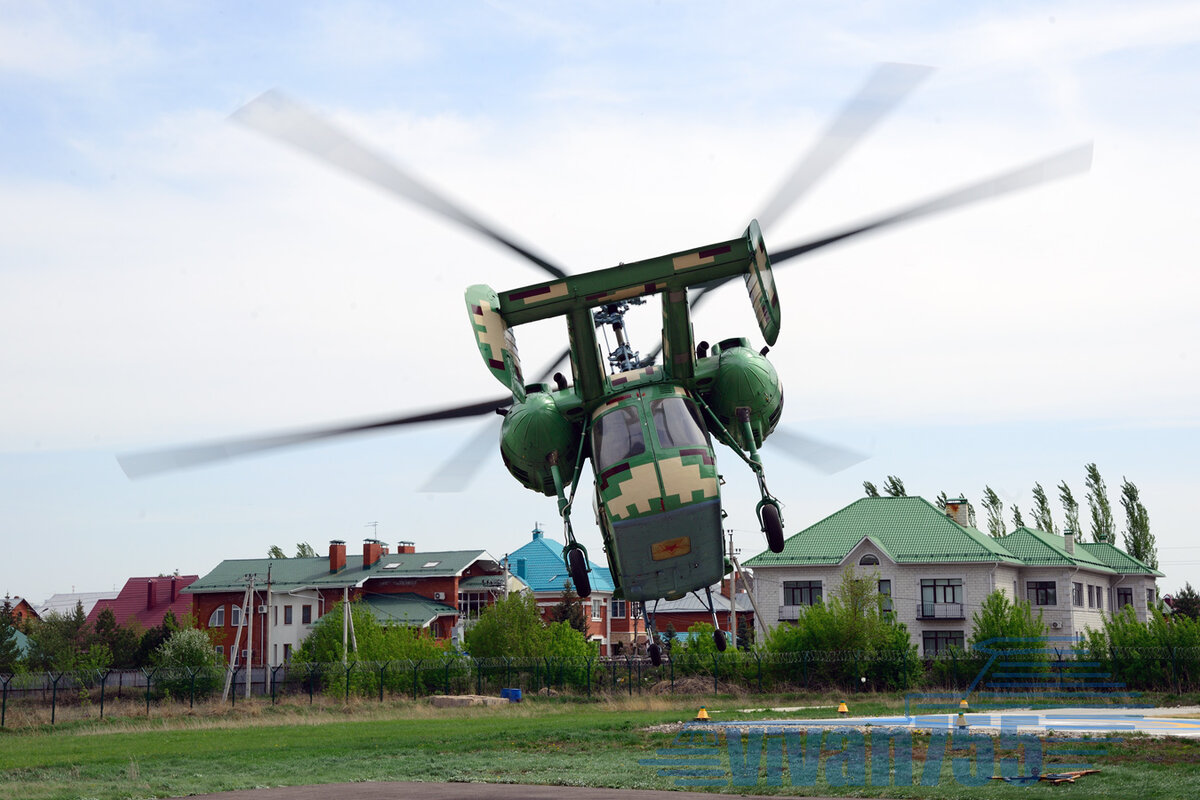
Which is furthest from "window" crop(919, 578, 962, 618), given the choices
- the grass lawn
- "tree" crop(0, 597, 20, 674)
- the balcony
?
"tree" crop(0, 597, 20, 674)

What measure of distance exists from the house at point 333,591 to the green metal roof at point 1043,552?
34.6 m

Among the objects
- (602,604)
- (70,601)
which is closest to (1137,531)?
(602,604)

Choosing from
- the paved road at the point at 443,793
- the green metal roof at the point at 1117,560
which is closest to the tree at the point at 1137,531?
the green metal roof at the point at 1117,560

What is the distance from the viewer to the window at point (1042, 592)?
68.4m

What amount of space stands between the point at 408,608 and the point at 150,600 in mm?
27645

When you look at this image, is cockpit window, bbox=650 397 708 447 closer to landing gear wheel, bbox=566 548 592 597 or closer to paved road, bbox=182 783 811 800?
landing gear wheel, bbox=566 548 592 597

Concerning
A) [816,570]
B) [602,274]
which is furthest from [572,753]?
[816,570]

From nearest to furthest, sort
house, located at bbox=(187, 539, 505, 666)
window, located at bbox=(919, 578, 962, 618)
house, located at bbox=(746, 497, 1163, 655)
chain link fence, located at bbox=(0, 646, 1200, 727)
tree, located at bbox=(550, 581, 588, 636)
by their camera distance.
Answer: chain link fence, located at bbox=(0, 646, 1200, 727)
window, located at bbox=(919, 578, 962, 618)
house, located at bbox=(746, 497, 1163, 655)
tree, located at bbox=(550, 581, 588, 636)
house, located at bbox=(187, 539, 505, 666)

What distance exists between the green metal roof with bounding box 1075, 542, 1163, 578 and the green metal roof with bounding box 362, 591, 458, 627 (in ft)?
145

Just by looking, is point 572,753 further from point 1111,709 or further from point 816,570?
point 816,570

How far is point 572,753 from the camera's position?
113 ft

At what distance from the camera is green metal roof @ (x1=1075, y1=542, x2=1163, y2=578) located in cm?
7719

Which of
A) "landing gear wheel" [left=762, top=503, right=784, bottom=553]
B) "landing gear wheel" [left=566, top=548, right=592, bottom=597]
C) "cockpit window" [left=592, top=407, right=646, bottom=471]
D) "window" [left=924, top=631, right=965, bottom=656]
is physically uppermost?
"cockpit window" [left=592, top=407, right=646, bottom=471]

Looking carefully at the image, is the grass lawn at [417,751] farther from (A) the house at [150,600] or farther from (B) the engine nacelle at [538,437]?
(A) the house at [150,600]
